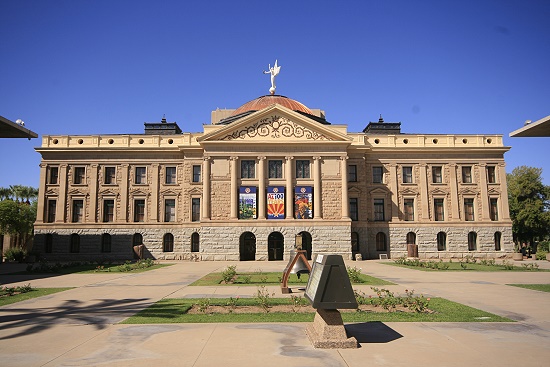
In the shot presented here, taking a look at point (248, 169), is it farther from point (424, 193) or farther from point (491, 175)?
point (491, 175)

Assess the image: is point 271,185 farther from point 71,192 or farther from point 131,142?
point 71,192

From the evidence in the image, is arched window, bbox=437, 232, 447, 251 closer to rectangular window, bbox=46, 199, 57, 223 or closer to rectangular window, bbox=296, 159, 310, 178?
rectangular window, bbox=296, 159, 310, 178

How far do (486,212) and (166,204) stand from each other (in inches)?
1450

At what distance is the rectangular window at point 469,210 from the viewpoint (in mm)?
46438

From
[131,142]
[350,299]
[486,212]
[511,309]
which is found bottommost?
[511,309]

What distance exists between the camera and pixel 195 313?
1200 cm

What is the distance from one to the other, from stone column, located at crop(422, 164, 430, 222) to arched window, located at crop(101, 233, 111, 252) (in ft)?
116

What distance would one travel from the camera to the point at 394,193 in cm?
4625

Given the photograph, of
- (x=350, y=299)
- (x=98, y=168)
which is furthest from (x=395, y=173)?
(x=350, y=299)

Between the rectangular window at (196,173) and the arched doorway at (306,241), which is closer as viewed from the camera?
the arched doorway at (306,241)

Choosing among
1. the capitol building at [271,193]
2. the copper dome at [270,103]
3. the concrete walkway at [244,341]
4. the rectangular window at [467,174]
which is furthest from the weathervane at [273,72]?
the concrete walkway at [244,341]

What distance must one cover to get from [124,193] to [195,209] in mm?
8474

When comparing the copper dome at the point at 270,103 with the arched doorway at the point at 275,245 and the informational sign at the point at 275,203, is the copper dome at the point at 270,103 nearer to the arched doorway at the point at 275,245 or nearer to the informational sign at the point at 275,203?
the informational sign at the point at 275,203

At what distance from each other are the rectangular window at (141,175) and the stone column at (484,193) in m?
39.0
